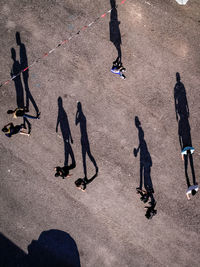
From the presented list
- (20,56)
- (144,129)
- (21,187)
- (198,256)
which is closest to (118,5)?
(20,56)

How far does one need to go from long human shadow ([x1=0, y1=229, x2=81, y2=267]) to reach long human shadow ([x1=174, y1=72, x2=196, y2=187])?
6.06m

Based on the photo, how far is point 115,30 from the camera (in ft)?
26.3

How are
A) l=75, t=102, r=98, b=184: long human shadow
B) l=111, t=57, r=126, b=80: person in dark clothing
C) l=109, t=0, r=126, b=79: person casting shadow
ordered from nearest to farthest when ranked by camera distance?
l=111, t=57, r=126, b=80: person in dark clothing, l=109, t=0, r=126, b=79: person casting shadow, l=75, t=102, r=98, b=184: long human shadow

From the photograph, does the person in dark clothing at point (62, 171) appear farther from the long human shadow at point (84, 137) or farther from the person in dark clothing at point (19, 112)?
the person in dark clothing at point (19, 112)

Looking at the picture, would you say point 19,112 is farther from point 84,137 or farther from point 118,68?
point 118,68

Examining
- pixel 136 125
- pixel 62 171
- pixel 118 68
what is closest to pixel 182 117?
pixel 136 125

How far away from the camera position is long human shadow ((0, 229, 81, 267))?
841 centimetres

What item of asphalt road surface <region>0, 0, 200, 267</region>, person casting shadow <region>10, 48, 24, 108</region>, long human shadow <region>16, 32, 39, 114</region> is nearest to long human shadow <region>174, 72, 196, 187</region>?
asphalt road surface <region>0, 0, 200, 267</region>

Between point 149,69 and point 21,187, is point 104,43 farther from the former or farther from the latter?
point 21,187

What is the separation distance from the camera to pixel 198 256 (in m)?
8.04

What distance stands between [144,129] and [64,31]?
18.4 ft

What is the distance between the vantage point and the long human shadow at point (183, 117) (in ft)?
25.9

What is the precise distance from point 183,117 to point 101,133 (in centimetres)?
360

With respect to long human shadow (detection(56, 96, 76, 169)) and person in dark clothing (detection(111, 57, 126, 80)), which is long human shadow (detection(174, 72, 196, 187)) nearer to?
person in dark clothing (detection(111, 57, 126, 80))
